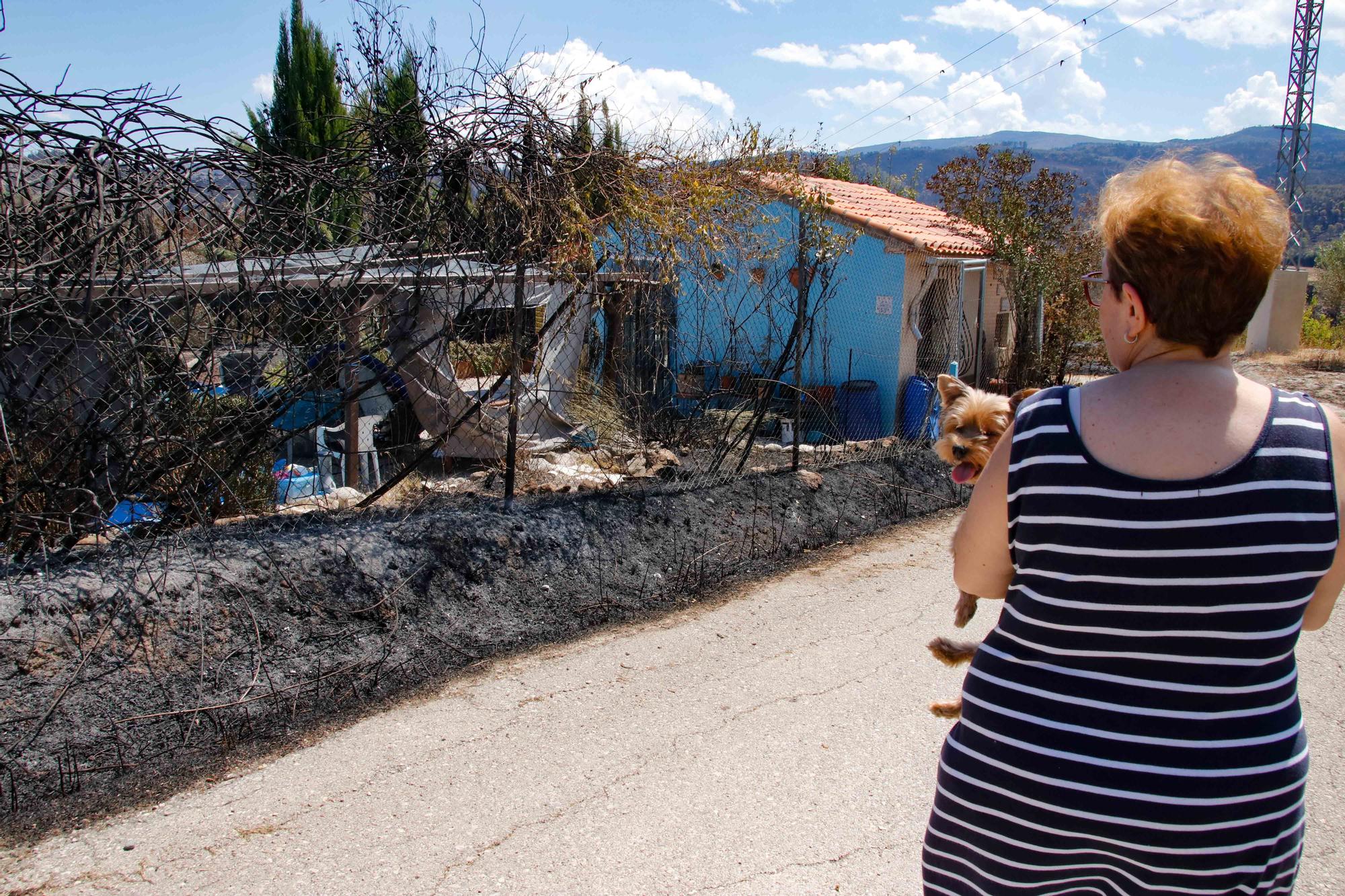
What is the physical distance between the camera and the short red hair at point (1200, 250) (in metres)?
1.45

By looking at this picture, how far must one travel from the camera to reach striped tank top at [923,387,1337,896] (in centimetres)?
139

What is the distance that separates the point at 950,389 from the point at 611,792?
77.8 inches

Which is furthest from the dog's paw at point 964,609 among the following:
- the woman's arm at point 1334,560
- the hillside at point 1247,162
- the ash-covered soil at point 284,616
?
the hillside at point 1247,162

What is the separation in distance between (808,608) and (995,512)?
13.3 feet

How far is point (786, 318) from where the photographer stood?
33.2 feet

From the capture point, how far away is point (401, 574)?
16.4ft

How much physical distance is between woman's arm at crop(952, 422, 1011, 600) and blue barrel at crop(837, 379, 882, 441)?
11.1m

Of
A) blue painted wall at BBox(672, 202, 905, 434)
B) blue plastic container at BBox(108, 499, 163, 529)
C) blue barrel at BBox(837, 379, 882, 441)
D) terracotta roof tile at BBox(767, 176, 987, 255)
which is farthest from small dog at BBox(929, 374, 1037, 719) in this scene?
blue barrel at BBox(837, 379, 882, 441)

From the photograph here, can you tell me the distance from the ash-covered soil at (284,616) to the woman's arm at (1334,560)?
367 cm

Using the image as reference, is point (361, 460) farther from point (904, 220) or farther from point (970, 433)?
point (904, 220)

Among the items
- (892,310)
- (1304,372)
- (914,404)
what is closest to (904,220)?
(892,310)

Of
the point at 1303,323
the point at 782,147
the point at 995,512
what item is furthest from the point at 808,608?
the point at 1303,323

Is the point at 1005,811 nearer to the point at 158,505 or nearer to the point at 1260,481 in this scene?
the point at 1260,481

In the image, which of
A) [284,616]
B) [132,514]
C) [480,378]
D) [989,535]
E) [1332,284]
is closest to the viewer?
[989,535]
